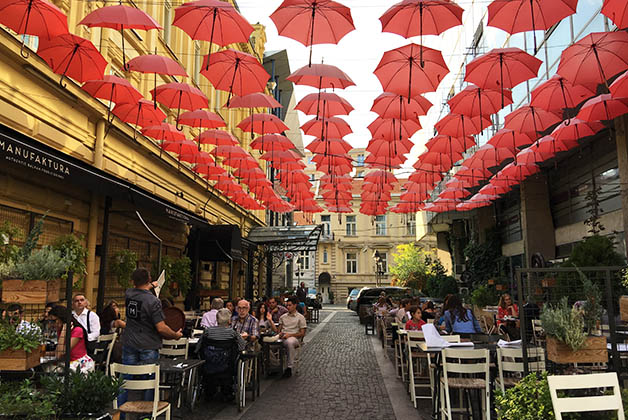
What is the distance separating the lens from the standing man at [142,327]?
5.52 m

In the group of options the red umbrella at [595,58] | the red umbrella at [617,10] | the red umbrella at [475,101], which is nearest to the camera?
the red umbrella at [617,10]

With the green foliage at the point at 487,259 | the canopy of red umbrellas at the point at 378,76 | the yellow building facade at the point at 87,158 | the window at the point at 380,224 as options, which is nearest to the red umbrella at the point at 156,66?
the canopy of red umbrellas at the point at 378,76

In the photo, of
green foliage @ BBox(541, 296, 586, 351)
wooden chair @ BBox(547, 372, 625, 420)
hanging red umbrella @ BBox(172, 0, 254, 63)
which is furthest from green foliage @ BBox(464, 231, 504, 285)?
wooden chair @ BBox(547, 372, 625, 420)

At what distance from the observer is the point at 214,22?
8.07m

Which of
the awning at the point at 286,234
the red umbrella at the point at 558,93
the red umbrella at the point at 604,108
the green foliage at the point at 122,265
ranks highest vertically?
the red umbrella at the point at 558,93

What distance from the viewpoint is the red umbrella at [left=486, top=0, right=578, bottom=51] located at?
7.30 m

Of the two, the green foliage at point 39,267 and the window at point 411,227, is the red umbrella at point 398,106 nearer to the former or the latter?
the green foliage at point 39,267

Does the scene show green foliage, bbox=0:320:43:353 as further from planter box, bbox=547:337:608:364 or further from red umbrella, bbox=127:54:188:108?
red umbrella, bbox=127:54:188:108

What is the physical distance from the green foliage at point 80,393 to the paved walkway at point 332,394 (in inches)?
121

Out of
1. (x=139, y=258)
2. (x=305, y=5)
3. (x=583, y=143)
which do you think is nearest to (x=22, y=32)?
(x=305, y=5)

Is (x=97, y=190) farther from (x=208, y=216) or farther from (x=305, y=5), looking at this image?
(x=208, y=216)

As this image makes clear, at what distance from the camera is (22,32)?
7.35m

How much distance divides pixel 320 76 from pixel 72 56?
447cm

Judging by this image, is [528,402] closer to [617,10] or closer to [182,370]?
[182,370]
